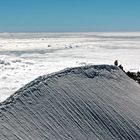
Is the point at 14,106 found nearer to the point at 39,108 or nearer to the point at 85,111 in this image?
the point at 39,108

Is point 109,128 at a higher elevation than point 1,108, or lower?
lower

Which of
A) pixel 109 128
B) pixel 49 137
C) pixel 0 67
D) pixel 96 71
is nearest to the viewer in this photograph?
pixel 49 137

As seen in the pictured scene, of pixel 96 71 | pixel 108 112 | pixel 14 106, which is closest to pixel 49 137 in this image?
pixel 14 106

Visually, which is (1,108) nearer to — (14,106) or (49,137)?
(14,106)

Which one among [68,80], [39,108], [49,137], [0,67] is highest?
[0,67]

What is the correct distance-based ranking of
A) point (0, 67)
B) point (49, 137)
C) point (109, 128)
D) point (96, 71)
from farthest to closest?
point (0, 67), point (96, 71), point (109, 128), point (49, 137)

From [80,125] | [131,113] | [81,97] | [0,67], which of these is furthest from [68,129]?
[0,67]

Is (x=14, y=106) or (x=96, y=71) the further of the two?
(x=96, y=71)
